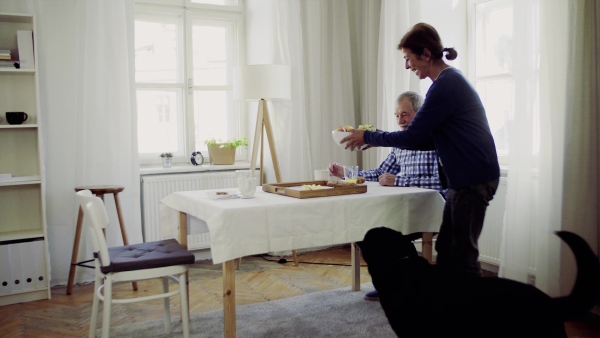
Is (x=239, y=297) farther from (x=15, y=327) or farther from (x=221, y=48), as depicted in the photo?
(x=221, y=48)

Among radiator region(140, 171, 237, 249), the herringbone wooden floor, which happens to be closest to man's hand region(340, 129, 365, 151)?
the herringbone wooden floor

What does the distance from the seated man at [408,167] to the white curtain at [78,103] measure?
5.79 ft

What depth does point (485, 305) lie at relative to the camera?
43.9 inches

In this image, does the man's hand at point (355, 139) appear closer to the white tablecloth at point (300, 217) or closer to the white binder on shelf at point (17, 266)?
the white tablecloth at point (300, 217)

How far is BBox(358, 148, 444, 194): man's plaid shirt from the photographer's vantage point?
2963 mm

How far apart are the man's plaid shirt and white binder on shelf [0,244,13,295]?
2.23 m

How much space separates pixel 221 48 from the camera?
4.81 meters

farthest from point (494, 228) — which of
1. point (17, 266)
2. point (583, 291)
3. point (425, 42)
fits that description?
point (17, 266)

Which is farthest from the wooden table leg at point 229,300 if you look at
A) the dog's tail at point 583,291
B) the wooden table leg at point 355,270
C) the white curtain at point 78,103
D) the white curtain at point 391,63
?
the white curtain at point 391,63

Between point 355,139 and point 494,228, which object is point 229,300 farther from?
point 494,228

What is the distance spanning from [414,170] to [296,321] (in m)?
1.07

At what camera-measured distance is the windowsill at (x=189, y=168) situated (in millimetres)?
4203

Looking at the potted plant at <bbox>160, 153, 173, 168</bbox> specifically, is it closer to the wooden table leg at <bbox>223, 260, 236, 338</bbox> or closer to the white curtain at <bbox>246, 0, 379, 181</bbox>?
the white curtain at <bbox>246, 0, 379, 181</bbox>

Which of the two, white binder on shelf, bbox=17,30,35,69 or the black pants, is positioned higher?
white binder on shelf, bbox=17,30,35,69
